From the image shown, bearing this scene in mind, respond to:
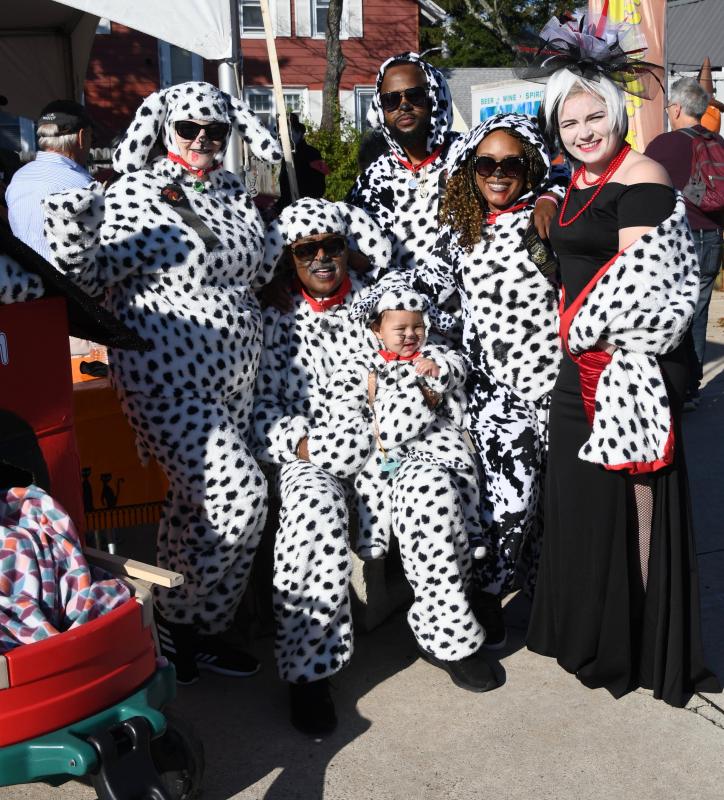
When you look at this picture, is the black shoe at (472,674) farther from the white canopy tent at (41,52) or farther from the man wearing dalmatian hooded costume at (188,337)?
the white canopy tent at (41,52)

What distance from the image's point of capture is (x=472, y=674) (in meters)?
3.39

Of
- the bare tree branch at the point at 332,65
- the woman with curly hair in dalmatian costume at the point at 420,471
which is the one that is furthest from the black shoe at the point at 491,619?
the bare tree branch at the point at 332,65

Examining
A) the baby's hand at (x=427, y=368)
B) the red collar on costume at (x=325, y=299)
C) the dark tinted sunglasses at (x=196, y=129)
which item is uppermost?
the dark tinted sunglasses at (x=196, y=129)

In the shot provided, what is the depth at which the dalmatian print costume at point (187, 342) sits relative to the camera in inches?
130

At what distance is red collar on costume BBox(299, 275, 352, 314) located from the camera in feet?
12.3

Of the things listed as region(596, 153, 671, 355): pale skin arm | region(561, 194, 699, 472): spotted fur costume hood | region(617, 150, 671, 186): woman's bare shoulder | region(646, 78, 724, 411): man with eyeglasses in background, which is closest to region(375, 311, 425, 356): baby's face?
region(561, 194, 699, 472): spotted fur costume hood

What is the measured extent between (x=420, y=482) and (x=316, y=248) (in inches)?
37.2

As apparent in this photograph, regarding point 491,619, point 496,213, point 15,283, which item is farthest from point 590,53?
point 491,619

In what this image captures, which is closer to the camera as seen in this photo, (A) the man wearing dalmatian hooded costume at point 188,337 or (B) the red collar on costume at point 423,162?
(A) the man wearing dalmatian hooded costume at point 188,337

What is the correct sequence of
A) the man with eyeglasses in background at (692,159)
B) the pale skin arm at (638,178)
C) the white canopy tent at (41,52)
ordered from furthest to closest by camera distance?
the white canopy tent at (41,52) → the man with eyeglasses in background at (692,159) → the pale skin arm at (638,178)

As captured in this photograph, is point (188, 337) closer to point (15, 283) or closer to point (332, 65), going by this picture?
point (15, 283)

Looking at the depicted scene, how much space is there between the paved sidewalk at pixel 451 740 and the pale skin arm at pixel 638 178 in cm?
118

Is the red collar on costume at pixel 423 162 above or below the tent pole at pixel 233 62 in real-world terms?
below

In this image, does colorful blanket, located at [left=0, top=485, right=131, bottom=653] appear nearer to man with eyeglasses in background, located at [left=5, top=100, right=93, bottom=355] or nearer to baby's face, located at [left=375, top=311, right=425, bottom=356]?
baby's face, located at [left=375, top=311, right=425, bottom=356]
